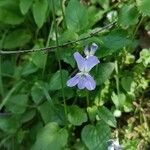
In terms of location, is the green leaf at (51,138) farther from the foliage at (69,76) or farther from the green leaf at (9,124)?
the green leaf at (9,124)

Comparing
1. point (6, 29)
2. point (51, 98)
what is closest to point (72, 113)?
point (51, 98)

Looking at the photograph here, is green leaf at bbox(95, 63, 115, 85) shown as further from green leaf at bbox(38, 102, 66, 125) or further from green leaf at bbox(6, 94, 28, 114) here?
green leaf at bbox(6, 94, 28, 114)

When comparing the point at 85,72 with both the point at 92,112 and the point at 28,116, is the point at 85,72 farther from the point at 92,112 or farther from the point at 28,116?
the point at 28,116

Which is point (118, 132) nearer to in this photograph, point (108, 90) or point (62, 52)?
point (108, 90)

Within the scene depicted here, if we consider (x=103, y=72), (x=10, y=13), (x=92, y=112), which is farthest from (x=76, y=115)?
(x=10, y=13)

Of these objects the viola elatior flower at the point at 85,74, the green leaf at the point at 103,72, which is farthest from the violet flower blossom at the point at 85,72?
the green leaf at the point at 103,72

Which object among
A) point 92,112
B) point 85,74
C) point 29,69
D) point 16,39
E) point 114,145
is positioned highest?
point 16,39
